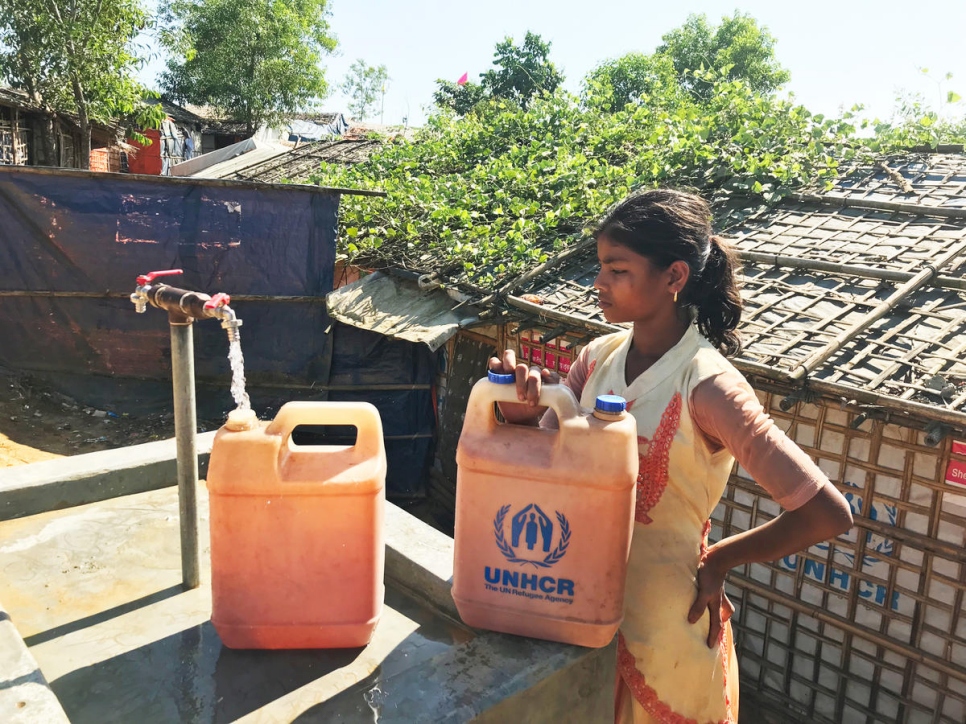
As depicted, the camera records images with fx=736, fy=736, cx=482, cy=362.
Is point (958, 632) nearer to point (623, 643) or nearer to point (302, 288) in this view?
point (623, 643)

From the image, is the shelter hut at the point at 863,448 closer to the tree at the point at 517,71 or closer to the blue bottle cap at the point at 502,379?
the blue bottle cap at the point at 502,379

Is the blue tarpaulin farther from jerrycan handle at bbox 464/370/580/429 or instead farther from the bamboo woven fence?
jerrycan handle at bbox 464/370/580/429

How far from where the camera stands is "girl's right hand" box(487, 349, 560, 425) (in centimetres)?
163

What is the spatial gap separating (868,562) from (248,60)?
24633 mm

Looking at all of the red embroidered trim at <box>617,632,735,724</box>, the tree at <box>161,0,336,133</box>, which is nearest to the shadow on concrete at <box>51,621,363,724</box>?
the red embroidered trim at <box>617,632,735,724</box>

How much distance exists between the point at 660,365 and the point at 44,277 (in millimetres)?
6986

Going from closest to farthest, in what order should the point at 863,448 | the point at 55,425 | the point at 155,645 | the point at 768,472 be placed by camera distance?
the point at 768,472
the point at 155,645
the point at 863,448
the point at 55,425

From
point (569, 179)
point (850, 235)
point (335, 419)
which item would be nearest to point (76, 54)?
point (569, 179)

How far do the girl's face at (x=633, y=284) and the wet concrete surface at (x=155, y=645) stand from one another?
3.29 ft

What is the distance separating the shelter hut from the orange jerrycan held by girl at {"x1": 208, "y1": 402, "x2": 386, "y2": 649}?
2.74 metres

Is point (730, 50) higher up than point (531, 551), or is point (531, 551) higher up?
point (730, 50)

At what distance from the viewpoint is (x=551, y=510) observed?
1679 mm

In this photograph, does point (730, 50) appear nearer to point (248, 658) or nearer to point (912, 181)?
point (912, 181)

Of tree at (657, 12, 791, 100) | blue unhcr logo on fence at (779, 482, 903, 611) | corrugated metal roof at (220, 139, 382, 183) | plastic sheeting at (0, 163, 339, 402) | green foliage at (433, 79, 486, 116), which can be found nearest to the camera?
blue unhcr logo on fence at (779, 482, 903, 611)
